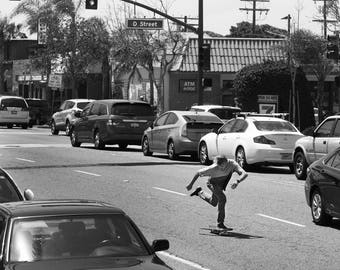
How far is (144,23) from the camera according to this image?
36.2m

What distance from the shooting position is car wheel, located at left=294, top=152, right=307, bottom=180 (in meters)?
20.1

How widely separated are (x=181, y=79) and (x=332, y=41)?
19.0 metres

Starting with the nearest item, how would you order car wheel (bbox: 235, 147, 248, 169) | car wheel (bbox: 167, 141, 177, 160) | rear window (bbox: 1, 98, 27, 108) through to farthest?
car wheel (bbox: 235, 147, 248, 169) → car wheel (bbox: 167, 141, 177, 160) → rear window (bbox: 1, 98, 27, 108)

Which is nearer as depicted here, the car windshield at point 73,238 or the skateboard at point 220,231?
Answer: the car windshield at point 73,238

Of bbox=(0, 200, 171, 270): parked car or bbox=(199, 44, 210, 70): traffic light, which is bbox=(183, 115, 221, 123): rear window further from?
bbox=(0, 200, 171, 270): parked car

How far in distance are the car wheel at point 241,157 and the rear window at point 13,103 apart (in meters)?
28.9

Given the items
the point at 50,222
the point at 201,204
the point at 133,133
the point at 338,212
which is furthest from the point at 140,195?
the point at 133,133

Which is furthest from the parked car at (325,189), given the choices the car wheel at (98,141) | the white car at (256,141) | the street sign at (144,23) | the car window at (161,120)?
the street sign at (144,23)

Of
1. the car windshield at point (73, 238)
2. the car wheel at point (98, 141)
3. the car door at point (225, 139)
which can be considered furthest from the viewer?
the car wheel at point (98, 141)

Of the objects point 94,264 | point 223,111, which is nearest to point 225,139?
point 223,111

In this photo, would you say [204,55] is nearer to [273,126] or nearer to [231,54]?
[273,126]

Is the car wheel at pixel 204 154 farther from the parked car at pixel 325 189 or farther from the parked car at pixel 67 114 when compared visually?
the parked car at pixel 67 114

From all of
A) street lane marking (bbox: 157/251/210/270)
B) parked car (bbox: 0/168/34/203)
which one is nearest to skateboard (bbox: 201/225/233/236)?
street lane marking (bbox: 157/251/210/270)

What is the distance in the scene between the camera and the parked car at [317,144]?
755 inches
